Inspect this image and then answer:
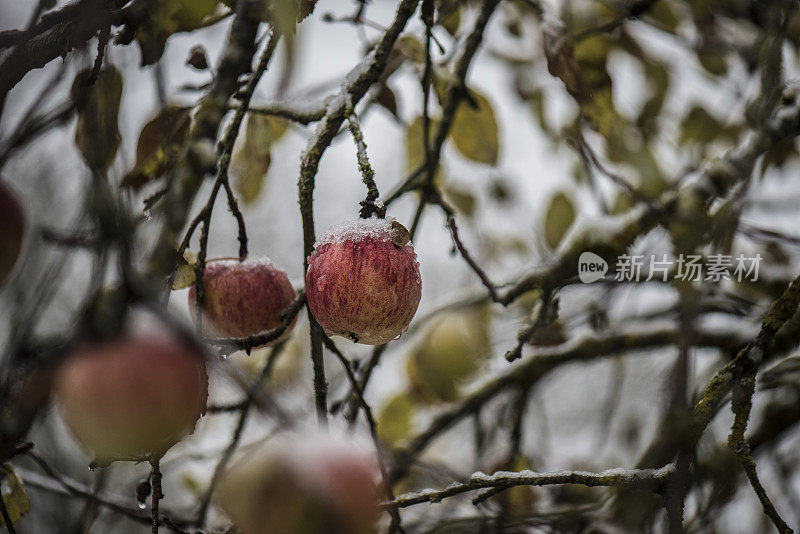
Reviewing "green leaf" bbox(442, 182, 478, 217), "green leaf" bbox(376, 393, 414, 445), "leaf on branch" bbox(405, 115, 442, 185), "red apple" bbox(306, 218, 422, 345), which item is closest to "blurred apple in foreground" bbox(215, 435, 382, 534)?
"red apple" bbox(306, 218, 422, 345)

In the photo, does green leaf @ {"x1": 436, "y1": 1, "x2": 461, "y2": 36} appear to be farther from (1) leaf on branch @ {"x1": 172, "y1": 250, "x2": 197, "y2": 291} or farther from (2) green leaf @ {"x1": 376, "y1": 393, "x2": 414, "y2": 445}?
(2) green leaf @ {"x1": 376, "y1": 393, "x2": 414, "y2": 445}

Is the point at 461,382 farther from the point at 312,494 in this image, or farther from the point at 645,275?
the point at 312,494

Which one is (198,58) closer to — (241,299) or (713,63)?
(241,299)

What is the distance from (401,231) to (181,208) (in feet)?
0.99

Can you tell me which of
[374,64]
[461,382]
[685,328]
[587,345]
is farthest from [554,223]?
[685,328]

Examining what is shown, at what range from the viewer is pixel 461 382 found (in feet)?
4.79

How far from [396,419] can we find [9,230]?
3.26ft

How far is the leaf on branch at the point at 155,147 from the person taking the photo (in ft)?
2.58

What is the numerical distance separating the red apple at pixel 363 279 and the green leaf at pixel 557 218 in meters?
0.80

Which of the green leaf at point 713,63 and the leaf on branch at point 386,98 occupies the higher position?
the leaf on branch at point 386,98

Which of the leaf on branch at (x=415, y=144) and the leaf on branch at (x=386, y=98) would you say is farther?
the leaf on branch at (x=415, y=144)

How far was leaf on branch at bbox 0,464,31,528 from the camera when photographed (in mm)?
700

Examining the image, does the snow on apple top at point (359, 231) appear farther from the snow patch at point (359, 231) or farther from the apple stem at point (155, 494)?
the apple stem at point (155, 494)

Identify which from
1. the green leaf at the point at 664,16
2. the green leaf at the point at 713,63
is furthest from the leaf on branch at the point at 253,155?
the green leaf at the point at 713,63
